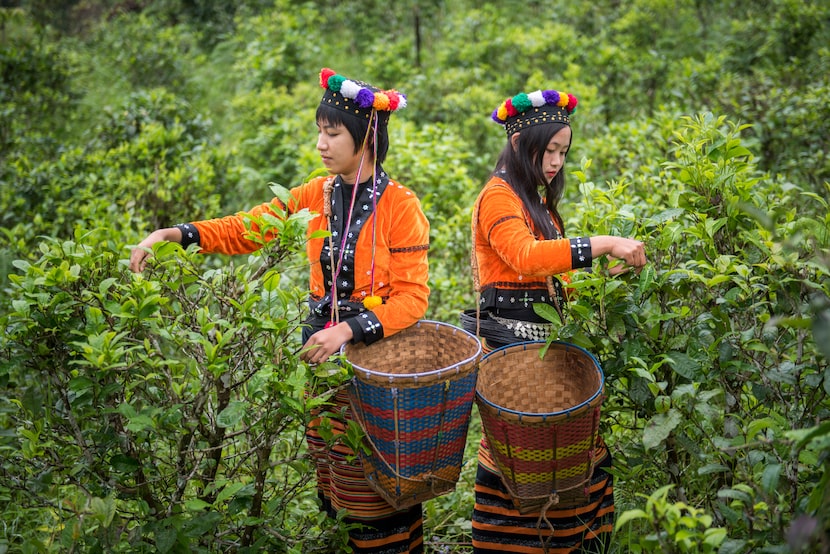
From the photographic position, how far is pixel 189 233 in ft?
8.36

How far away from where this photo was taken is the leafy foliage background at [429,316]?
2.08 meters

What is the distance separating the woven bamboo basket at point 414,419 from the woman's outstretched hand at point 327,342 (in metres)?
0.04

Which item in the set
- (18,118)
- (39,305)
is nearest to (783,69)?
(39,305)

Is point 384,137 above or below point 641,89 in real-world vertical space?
above

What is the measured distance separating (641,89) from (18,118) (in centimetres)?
675

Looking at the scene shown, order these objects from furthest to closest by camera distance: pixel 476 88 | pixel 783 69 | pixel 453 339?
pixel 476 88
pixel 783 69
pixel 453 339

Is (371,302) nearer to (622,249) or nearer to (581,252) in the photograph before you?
(581,252)

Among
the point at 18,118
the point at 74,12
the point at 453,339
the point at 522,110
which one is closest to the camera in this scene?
→ the point at 453,339

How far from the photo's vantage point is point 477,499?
8.62ft

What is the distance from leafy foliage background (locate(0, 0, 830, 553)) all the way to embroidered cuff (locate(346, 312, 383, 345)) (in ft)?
0.68

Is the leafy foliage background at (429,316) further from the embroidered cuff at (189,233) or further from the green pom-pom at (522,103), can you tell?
the green pom-pom at (522,103)

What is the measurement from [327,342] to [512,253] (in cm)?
68

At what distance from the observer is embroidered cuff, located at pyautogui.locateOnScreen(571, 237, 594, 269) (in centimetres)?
230

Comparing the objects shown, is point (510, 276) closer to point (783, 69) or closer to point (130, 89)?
point (783, 69)
